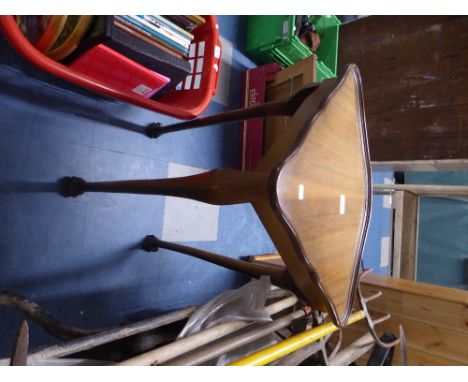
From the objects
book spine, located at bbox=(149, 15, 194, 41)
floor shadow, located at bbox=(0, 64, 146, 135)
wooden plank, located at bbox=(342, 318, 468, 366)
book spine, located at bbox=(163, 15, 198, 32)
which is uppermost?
book spine, located at bbox=(163, 15, 198, 32)

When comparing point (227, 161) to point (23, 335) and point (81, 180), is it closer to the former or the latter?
point (81, 180)

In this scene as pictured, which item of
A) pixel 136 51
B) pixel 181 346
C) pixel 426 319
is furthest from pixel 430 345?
pixel 136 51

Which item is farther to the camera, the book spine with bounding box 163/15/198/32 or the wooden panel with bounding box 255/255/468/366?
the wooden panel with bounding box 255/255/468/366

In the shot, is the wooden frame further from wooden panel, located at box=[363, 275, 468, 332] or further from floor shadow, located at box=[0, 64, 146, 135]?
floor shadow, located at box=[0, 64, 146, 135]

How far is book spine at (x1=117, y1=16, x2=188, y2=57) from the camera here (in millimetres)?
951

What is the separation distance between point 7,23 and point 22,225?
652 millimetres

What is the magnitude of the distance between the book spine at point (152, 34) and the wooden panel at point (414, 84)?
1566 mm

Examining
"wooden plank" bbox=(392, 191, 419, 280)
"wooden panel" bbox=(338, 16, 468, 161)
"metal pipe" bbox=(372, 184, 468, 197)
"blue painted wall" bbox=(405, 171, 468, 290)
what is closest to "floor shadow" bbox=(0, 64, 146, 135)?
"wooden panel" bbox=(338, 16, 468, 161)

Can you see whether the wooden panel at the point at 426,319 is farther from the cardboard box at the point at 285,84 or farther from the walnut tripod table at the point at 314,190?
the cardboard box at the point at 285,84

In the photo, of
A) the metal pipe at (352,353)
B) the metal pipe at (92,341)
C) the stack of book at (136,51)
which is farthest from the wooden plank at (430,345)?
the stack of book at (136,51)

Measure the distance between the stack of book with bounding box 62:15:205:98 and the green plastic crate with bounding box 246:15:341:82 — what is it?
0.72 m

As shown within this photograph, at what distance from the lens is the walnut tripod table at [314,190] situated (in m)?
0.66

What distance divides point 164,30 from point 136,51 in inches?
5.8

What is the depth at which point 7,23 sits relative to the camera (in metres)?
0.81
